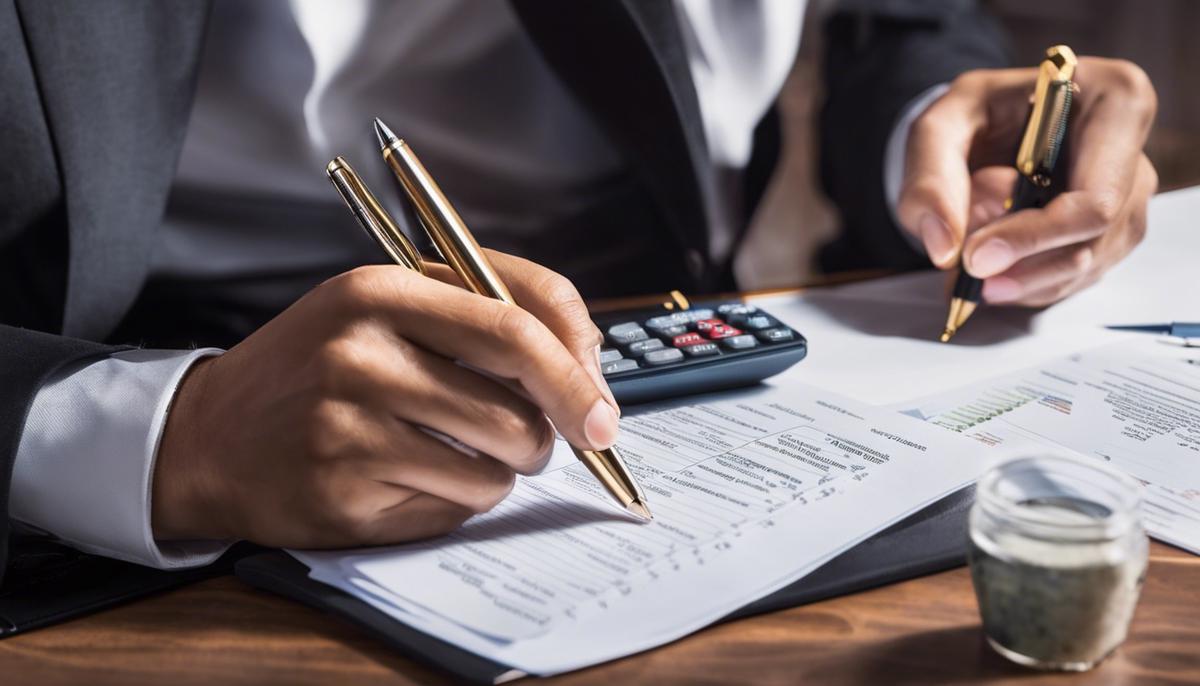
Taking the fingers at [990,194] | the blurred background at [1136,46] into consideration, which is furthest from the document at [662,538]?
the blurred background at [1136,46]

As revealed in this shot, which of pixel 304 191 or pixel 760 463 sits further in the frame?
pixel 304 191

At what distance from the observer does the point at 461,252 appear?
354mm

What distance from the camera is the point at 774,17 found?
872 mm

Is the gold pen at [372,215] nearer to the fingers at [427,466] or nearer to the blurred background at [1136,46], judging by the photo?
the fingers at [427,466]

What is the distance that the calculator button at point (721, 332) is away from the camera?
472 millimetres

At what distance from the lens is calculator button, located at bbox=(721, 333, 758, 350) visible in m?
0.46

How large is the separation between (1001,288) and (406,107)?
44 centimetres

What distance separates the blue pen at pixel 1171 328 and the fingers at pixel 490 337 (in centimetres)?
34

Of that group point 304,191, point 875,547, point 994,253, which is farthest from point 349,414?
point 304,191

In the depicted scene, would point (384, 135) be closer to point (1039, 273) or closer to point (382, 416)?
point (382, 416)

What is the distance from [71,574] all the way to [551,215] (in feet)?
1.71

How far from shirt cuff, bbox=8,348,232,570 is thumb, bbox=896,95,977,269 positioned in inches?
14.2

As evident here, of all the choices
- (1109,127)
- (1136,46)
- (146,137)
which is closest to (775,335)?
(1109,127)

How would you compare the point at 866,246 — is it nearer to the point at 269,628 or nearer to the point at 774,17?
the point at 774,17
